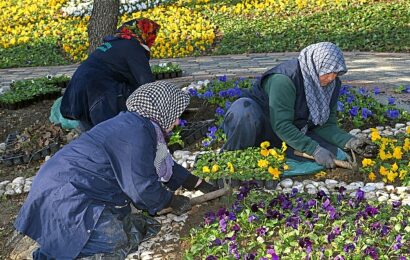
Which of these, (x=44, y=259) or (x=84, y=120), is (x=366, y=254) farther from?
(x=84, y=120)

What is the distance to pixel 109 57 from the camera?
17.5ft

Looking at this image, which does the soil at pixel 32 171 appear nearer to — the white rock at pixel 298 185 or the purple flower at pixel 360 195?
the white rock at pixel 298 185

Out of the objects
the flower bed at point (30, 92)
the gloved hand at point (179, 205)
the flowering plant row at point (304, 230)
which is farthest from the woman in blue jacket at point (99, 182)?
the flower bed at point (30, 92)

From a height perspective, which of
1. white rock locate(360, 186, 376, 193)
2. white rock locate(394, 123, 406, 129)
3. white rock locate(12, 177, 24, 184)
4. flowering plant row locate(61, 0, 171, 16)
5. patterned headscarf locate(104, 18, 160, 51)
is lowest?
flowering plant row locate(61, 0, 171, 16)

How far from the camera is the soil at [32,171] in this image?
4.03 m

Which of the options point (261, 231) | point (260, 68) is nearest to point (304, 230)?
point (261, 231)

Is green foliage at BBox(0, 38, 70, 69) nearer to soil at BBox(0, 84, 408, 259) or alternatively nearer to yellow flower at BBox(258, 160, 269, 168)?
soil at BBox(0, 84, 408, 259)

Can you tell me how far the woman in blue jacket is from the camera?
11.2ft

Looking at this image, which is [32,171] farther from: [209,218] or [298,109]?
[298,109]

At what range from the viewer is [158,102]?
11.5 feet

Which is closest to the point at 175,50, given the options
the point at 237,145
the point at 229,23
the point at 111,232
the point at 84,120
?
the point at 229,23

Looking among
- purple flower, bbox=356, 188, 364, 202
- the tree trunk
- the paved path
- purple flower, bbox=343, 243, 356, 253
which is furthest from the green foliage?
purple flower, bbox=343, 243, 356, 253

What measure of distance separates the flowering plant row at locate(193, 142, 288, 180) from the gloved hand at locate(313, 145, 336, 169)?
9.6 inches

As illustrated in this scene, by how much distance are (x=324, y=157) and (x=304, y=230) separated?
3.17ft
